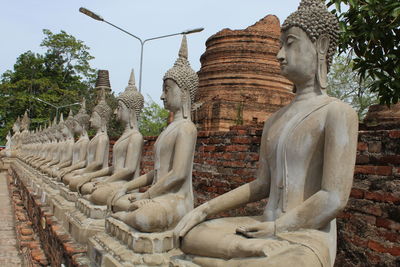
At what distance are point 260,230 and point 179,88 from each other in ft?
6.48

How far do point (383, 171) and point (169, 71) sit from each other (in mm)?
2089

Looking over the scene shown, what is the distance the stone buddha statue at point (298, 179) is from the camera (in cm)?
212

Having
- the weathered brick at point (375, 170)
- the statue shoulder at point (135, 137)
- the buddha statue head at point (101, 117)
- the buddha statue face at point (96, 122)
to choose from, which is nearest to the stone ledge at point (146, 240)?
the statue shoulder at point (135, 137)

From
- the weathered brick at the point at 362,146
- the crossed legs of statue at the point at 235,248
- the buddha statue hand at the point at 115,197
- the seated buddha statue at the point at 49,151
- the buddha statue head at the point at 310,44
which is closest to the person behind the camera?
the crossed legs of statue at the point at 235,248

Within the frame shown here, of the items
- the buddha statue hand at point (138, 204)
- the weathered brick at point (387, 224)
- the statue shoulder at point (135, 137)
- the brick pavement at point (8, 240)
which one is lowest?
the brick pavement at point (8, 240)

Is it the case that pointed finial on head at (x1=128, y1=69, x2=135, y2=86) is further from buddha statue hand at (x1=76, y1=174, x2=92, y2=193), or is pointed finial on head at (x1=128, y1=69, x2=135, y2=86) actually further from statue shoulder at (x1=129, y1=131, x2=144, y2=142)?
buddha statue hand at (x1=76, y1=174, x2=92, y2=193)

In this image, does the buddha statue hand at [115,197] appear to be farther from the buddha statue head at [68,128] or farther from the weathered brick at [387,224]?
the buddha statue head at [68,128]

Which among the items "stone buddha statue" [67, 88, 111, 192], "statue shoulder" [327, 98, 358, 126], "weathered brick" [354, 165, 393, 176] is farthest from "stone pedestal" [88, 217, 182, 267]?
"stone buddha statue" [67, 88, 111, 192]

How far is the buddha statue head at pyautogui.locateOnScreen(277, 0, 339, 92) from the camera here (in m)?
2.44

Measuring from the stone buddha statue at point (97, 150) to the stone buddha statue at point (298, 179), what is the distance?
3567mm

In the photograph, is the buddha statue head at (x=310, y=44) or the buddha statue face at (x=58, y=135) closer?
the buddha statue head at (x=310, y=44)

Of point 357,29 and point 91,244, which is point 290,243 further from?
point 357,29

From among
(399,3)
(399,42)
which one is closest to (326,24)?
(399,3)

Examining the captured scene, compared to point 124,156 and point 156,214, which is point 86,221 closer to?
point 124,156
